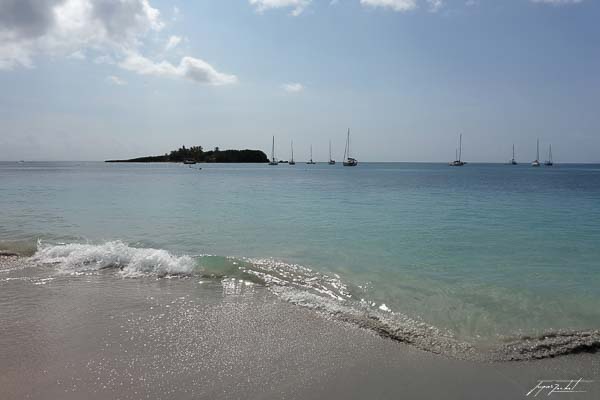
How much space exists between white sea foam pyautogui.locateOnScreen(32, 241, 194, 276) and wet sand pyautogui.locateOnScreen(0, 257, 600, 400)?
2293 mm

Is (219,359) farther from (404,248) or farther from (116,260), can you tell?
(404,248)

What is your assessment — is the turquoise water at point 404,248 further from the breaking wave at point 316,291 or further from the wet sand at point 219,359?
the wet sand at point 219,359

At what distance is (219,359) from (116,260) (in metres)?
6.83

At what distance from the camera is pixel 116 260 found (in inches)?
428

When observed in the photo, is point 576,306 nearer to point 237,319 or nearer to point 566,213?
point 237,319

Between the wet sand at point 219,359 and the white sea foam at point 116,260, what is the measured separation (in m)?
2.29

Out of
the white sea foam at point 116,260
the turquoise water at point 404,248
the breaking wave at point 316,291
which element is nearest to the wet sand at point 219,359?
the breaking wave at point 316,291

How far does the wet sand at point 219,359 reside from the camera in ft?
15.9

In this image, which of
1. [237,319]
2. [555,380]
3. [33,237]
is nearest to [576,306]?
[555,380]

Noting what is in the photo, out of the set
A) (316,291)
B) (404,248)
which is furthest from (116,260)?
(404,248)

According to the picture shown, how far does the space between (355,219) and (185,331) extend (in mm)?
16629

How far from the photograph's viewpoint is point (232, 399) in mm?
4637

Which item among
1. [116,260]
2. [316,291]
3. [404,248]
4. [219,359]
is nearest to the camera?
[219,359]

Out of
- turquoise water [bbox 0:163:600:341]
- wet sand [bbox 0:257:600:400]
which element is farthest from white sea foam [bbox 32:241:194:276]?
wet sand [bbox 0:257:600:400]
